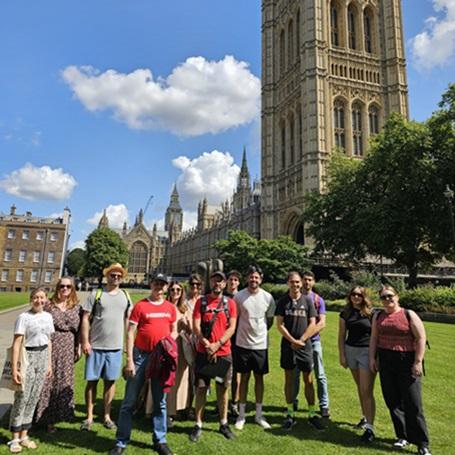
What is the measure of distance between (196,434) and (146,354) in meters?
1.21

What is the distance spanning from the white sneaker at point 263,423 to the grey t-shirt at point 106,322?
2.16 m

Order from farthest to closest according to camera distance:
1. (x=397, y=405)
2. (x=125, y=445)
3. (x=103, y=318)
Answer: (x=103, y=318) < (x=397, y=405) < (x=125, y=445)

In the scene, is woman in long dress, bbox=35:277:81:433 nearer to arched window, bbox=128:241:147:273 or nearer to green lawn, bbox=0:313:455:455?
green lawn, bbox=0:313:455:455

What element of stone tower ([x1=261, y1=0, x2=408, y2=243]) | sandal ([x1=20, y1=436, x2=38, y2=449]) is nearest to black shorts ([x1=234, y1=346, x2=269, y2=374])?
sandal ([x1=20, y1=436, x2=38, y2=449])

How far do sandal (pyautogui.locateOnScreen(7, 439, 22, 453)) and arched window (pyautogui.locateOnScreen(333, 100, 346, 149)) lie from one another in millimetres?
46375

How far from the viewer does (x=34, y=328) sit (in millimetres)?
4484

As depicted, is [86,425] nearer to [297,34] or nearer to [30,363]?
[30,363]

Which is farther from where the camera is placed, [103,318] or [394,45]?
[394,45]

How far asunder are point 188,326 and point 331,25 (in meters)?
55.3

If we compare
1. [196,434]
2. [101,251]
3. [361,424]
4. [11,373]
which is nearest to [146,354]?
[196,434]

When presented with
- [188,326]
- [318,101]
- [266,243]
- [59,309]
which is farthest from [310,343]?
[318,101]

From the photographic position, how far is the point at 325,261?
127 feet

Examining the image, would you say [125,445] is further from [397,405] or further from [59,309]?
[397,405]

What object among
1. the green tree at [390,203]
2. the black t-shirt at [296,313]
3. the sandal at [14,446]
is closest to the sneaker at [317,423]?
the black t-shirt at [296,313]
